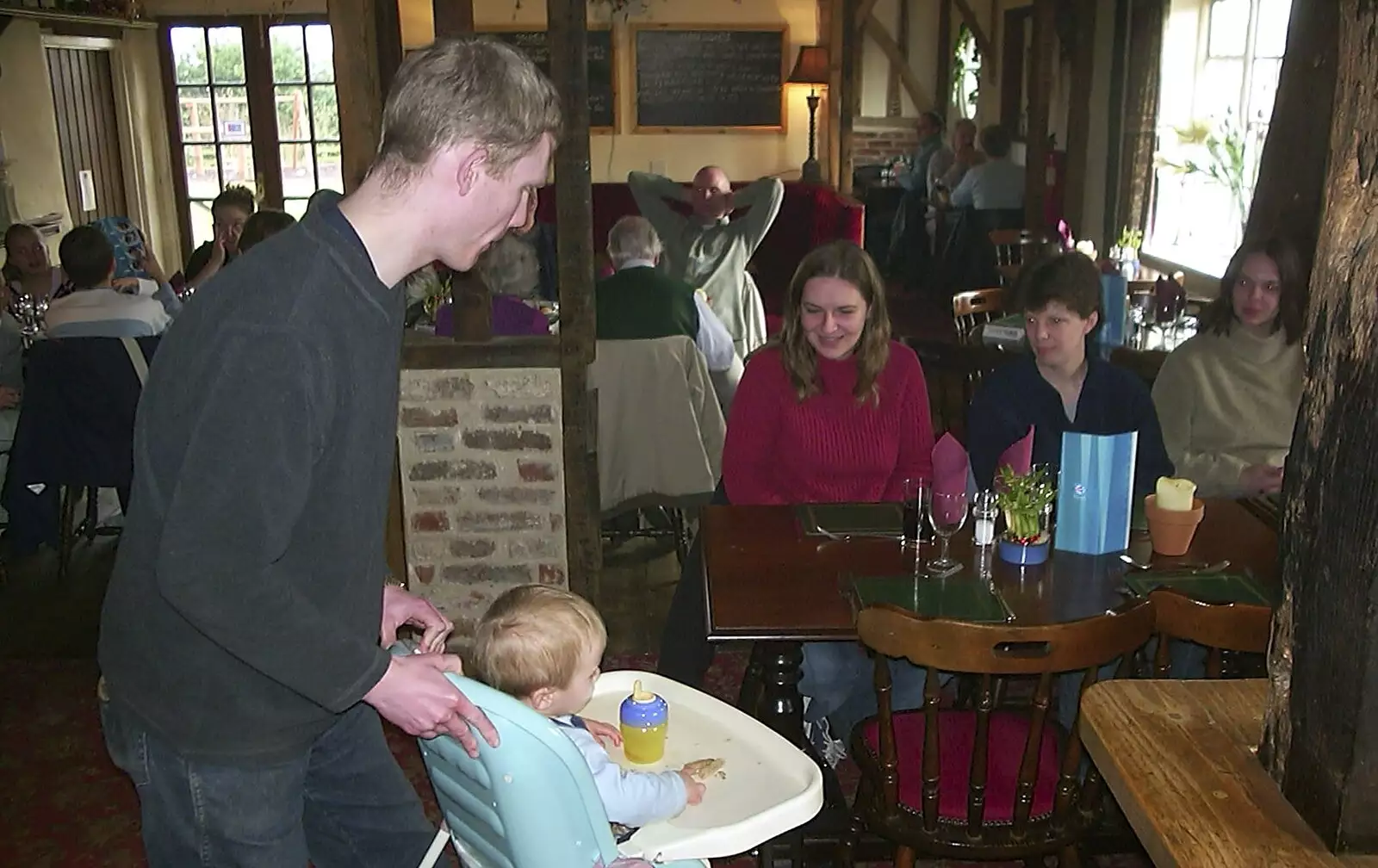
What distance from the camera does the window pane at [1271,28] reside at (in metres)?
5.12

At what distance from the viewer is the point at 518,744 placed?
1415 millimetres

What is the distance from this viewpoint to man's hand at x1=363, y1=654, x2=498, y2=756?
1.38 m

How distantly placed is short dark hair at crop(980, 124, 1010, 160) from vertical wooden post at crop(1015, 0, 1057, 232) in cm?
143

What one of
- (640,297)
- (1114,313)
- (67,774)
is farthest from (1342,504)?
(1114,313)

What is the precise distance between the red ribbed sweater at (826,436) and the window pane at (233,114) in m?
7.00

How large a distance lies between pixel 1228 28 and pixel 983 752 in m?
4.84

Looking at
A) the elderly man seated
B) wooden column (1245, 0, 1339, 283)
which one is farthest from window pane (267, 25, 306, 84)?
wooden column (1245, 0, 1339, 283)

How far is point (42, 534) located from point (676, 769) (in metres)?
3.08

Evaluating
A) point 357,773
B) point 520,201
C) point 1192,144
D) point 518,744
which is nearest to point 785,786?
point 518,744

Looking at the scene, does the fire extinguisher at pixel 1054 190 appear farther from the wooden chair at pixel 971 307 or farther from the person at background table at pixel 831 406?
the person at background table at pixel 831 406

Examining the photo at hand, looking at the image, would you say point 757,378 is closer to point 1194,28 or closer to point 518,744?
point 518,744

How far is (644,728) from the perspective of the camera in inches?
67.0

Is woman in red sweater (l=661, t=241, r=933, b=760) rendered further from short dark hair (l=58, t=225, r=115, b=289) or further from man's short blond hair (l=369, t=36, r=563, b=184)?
short dark hair (l=58, t=225, r=115, b=289)

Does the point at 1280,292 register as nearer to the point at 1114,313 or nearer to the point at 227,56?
the point at 1114,313
